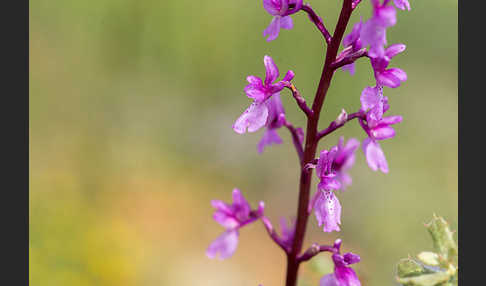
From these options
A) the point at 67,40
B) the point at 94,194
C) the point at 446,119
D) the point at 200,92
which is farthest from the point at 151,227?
the point at 446,119

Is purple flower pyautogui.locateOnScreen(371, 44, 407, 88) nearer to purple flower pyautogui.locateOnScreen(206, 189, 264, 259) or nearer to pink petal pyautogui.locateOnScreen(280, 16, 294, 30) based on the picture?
pink petal pyautogui.locateOnScreen(280, 16, 294, 30)

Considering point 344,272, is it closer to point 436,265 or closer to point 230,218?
point 436,265

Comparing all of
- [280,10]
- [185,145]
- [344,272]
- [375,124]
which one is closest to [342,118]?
[375,124]

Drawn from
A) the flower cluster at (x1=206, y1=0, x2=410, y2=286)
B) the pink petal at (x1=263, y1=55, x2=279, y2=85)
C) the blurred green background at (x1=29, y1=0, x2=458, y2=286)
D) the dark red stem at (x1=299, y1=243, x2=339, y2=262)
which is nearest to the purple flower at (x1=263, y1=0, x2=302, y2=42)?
the flower cluster at (x1=206, y1=0, x2=410, y2=286)

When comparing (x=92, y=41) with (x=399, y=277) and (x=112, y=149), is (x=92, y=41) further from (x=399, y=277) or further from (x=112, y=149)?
(x=399, y=277)

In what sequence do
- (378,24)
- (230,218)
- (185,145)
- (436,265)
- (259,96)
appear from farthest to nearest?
→ (185,145) → (230,218) → (259,96) → (436,265) → (378,24)

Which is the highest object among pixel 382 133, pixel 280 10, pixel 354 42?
pixel 280 10

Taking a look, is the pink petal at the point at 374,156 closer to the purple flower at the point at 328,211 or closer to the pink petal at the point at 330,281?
the purple flower at the point at 328,211
